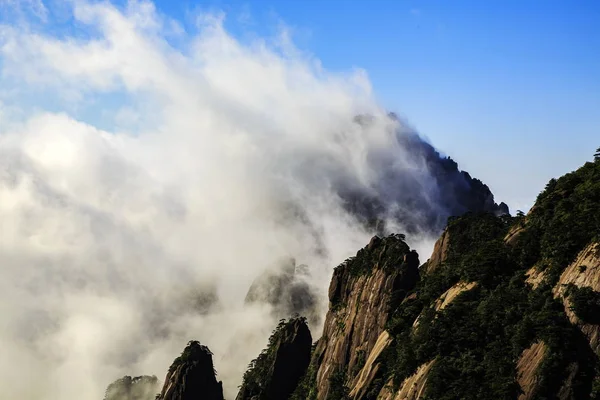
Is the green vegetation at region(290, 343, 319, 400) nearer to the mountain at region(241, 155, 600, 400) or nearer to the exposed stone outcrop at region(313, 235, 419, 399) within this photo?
the mountain at region(241, 155, 600, 400)

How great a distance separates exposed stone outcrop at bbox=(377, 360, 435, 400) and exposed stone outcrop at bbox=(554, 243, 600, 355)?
17738mm

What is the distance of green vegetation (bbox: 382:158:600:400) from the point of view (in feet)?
215

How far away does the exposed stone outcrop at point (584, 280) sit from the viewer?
6544cm

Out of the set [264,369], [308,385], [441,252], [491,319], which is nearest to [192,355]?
[264,369]

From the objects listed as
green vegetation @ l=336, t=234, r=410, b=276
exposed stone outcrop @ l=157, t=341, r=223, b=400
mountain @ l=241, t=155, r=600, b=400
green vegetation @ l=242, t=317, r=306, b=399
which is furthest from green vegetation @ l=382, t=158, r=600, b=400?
exposed stone outcrop @ l=157, t=341, r=223, b=400

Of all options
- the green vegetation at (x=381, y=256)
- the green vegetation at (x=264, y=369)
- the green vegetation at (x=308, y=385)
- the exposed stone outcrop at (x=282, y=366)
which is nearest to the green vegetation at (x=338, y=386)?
the green vegetation at (x=308, y=385)

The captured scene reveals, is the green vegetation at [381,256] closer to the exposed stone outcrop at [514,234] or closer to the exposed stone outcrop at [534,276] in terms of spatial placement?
the exposed stone outcrop at [514,234]

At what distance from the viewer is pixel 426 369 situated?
79.3 metres

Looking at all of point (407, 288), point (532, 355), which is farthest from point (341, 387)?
point (532, 355)

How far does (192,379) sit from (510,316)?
277 ft

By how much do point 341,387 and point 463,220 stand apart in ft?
136

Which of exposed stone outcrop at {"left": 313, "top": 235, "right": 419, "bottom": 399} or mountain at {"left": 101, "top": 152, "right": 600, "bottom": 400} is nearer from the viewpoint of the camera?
mountain at {"left": 101, "top": 152, "right": 600, "bottom": 400}

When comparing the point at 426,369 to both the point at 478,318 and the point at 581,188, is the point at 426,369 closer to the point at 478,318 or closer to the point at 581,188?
the point at 478,318

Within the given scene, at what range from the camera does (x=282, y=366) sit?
133 metres
